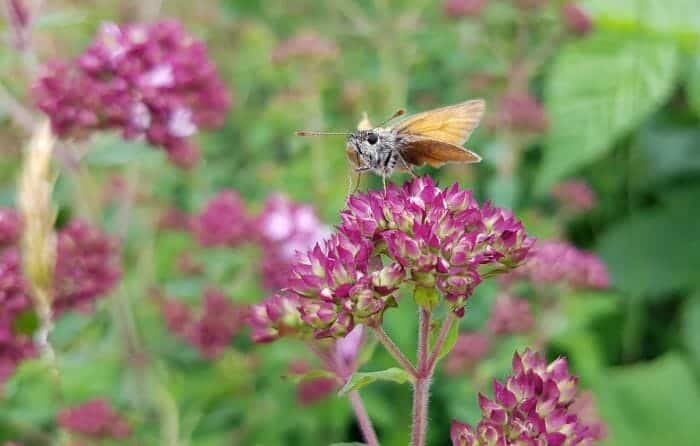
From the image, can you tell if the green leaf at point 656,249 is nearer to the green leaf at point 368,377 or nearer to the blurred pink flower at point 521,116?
the blurred pink flower at point 521,116

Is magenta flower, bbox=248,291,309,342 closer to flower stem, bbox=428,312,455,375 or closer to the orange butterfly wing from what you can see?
flower stem, bbox=428,312,455,375

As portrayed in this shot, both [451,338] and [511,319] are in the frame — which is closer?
[451,338]

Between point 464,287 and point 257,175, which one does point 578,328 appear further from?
point 464,287

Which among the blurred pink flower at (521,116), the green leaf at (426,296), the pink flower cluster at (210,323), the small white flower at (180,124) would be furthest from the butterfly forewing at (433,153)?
the blurred pink flower at (521,116)

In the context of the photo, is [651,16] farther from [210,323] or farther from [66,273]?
[66,273]

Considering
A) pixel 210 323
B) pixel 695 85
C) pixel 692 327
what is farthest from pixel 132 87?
pixel 692 327

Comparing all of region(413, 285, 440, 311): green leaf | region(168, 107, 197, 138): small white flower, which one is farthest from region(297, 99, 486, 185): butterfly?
region(168, 107, 197, 138): small white flower
